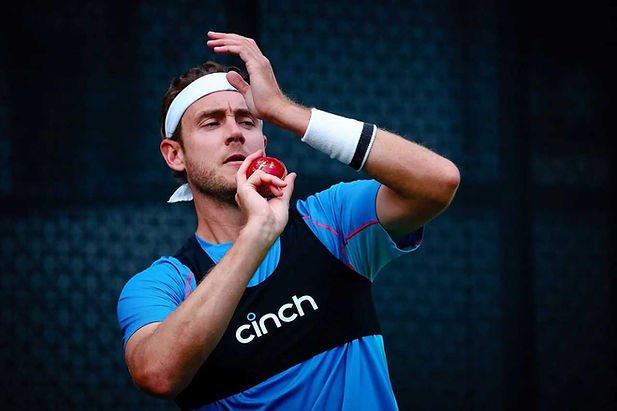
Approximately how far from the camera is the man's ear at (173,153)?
268cm

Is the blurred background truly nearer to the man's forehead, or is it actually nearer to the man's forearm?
the man's forehead

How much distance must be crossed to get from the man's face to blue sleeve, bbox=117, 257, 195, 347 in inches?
9.4

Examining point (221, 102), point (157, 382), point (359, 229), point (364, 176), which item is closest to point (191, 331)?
point (157, 382)

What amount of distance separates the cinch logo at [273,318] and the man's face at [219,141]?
1.18ft

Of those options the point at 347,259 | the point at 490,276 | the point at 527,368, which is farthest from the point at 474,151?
the point at 347,259

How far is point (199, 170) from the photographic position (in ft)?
8.35

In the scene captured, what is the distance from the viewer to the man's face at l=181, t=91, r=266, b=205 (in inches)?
97.9

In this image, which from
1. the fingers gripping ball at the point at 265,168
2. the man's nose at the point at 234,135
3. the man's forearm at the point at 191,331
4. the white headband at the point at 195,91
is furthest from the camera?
the white headband at the point at 195,91

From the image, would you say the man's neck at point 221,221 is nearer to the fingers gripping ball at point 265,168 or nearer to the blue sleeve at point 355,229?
the blue sleeve at point 355,229

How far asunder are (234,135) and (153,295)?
49 centimetres

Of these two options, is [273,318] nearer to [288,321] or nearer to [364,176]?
[288,321]

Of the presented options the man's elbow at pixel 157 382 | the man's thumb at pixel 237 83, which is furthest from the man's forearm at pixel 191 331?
the man's thumb at pixel 237 83

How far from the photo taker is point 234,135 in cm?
247

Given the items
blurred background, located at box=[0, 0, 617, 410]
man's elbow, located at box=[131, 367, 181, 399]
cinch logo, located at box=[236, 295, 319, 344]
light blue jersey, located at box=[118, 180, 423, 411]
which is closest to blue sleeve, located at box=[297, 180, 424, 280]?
light blue jersey, located at box=[118, 180, 423, 411]
